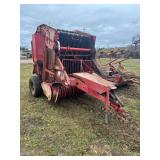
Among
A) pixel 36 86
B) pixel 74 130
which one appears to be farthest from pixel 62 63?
pixel 74 130

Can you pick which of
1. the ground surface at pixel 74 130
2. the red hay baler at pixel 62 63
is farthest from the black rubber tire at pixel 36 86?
the ground surface at pixel 74 130

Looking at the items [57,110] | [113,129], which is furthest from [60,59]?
[113,129]

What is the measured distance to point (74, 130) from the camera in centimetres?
433

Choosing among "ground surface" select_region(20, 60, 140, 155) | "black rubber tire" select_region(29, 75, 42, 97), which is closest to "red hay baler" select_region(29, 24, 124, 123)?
"black rubber tire" select_region(29, 75, 42, 97)

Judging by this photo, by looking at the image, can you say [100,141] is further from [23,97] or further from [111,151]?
[23,97]

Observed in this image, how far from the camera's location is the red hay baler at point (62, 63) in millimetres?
5047

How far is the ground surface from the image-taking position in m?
3.77

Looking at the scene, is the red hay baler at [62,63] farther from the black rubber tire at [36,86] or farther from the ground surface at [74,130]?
the ground surface at [74,130]

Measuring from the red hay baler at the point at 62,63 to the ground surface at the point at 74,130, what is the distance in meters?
0.37

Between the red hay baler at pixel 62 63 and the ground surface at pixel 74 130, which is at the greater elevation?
the red hay baler at pixel 62 63

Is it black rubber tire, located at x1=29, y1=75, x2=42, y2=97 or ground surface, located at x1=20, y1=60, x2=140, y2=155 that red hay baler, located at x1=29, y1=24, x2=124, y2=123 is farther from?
ground surface, located at x1=20, y1=60, x2=140, y2=155

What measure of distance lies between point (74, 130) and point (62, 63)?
197 cm

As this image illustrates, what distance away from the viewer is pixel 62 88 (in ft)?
17.7

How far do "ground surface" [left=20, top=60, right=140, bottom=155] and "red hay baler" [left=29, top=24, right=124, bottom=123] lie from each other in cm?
37
